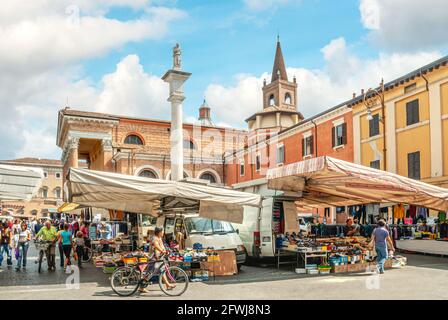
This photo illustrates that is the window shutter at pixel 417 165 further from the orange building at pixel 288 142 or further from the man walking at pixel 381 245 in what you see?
the man walking at pixel 381 245

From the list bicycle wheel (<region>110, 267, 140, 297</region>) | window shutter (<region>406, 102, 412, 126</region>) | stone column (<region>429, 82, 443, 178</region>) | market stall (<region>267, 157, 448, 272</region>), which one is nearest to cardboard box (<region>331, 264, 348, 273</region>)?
market stall (<region>267, 157, 448, 272</region>)

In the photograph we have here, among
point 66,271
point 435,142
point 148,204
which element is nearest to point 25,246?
point 66,271

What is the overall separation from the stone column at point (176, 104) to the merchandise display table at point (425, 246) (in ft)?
38.5

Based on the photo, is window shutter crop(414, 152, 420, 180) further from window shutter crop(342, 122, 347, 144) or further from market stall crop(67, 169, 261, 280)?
market stall crop(67, 169, 261, 280)

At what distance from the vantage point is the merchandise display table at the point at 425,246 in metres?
19.1

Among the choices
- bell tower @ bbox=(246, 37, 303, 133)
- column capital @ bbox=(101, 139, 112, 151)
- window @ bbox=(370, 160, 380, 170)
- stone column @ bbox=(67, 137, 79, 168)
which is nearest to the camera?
window @ bbox=(370, 160, 380, 170)

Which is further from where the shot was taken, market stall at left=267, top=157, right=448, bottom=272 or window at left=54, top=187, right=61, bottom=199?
window at left=54, top=187, right=61, bottom=199

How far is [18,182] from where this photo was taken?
38.1ft

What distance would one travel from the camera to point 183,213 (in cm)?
1569

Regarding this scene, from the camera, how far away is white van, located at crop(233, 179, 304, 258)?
15.6 meters

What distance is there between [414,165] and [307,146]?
40.1ft

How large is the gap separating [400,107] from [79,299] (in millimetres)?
23544

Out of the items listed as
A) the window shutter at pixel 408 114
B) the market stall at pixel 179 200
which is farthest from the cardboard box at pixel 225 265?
the window shutter at pixel 408 114

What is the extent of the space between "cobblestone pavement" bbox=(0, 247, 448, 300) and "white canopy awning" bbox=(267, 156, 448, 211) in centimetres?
242
